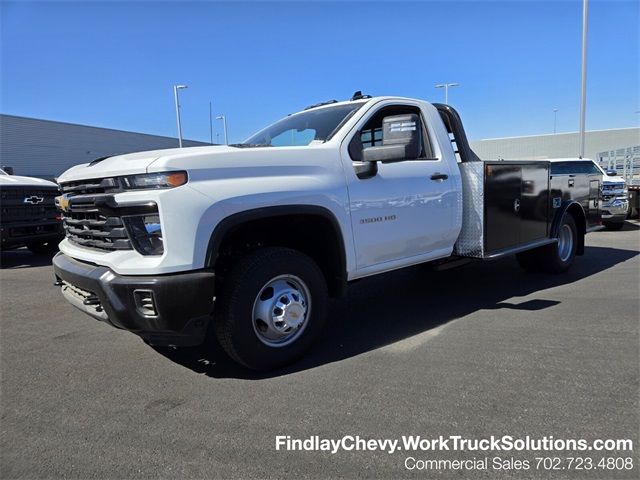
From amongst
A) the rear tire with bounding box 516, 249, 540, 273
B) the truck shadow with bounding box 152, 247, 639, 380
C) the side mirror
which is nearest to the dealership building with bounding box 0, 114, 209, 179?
the truck shadow with bounding box 152, 247, 639, 380

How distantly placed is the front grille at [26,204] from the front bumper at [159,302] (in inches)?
250

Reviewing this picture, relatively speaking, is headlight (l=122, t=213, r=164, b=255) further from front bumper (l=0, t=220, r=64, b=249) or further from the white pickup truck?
front bumper (l=0, t=220, r=64, b=249)

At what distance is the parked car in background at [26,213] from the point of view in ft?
26.5

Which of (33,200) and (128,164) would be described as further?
(33,200)

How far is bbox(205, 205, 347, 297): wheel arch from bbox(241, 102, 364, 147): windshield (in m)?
0.77

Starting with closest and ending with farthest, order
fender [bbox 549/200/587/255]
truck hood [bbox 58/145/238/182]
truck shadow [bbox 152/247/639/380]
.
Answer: truck hood [bbox 58/145/238/182], truck shadow [bbox 152/247/639/380], fender [bbox 549/200/587/255]

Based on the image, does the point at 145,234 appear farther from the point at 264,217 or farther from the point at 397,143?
the point at 397,143

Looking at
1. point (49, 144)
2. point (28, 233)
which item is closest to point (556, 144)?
point (49, 144)

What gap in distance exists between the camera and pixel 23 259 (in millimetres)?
9406

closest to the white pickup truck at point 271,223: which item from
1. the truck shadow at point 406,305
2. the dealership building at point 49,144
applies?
the truck shadow at point 406,305

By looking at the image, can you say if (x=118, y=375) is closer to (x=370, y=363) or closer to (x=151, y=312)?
(x=151, y=312)

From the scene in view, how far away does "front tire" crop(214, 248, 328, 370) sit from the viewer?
3.17 metres

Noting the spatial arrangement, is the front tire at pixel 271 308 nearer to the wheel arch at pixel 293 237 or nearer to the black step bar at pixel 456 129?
the wheel arch at pixel 293 237

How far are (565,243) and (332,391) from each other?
5.08m
